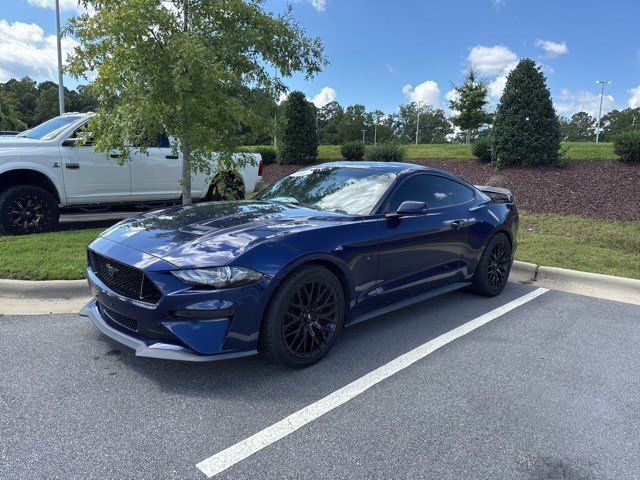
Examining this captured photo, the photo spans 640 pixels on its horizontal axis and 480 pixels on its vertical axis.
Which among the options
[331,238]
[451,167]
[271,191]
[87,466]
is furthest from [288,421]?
[451,167]

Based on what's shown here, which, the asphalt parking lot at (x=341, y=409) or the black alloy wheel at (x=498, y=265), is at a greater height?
the black alloy wheel at (x=498, y=265)

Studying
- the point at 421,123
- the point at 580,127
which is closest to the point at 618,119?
the point at 580,127

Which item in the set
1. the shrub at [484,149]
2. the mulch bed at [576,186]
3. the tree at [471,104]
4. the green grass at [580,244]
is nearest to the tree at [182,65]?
the green grass at [580,244]

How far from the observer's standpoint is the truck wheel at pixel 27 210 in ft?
21.1

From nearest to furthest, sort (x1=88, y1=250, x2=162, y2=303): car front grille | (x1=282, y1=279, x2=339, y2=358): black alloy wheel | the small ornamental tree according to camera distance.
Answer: (x1=88, y1=250, x2=162, y2=303): car front grille
(x1=282, y1=279, x2=339, y2=358): black alloy wheel
the small ornamental tree

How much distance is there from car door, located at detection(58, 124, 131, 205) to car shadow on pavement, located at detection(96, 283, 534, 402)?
13.2ft

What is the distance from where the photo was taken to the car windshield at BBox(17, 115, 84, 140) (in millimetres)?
6949

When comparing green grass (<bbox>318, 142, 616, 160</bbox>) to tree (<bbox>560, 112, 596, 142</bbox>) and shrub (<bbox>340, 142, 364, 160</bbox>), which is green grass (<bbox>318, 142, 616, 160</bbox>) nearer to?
shrub (<bbox>340, 142, 364, 160</bbox>)

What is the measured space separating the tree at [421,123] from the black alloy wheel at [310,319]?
322ft

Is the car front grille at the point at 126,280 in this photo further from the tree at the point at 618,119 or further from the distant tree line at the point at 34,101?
the tree at the point at 618,119

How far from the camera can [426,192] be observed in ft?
15.2

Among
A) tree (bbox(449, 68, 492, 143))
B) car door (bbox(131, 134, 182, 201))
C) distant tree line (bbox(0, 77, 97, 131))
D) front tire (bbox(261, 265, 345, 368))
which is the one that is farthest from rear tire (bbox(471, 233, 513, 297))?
distant tree line (bbox(0, 77, 97, 131))

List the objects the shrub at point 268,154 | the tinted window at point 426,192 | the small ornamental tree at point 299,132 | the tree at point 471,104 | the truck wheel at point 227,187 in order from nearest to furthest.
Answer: the tinted window at point 426,192 < the truck wheel at point 227,187 < the small ornamental tree at point 299,132 < the shrub at point 268,154 < the tree at point 471,104

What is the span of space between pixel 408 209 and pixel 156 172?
5297mm
